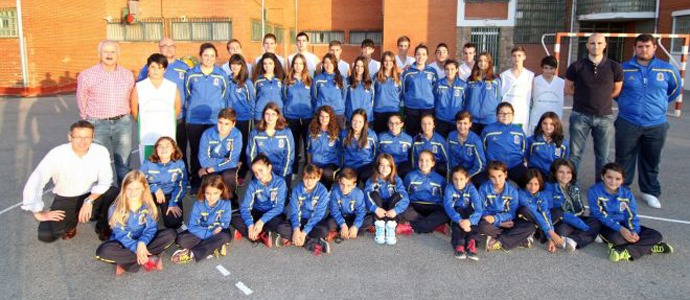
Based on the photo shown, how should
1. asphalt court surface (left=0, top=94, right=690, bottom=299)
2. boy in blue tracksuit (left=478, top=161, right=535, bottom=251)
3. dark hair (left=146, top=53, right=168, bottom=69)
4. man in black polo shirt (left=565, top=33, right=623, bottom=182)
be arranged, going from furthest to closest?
man in black polo shirt (left=565, top=33, right=623, bottom=182) < dark hair (left=146, top=53, right=168, bottom=69) < boy in blue tracksuit (left=478, top=161, right=535, bottom=251) < asphalt court surface (left=0, top=94, right=690, bottom=299)

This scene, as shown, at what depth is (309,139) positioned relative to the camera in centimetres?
651

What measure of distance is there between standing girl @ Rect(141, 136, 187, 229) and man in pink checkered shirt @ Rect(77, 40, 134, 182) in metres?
0.86

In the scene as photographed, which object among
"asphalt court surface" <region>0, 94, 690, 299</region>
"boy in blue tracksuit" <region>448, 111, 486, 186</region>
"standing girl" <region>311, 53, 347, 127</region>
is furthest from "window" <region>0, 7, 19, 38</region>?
"boy in blue tracksuit" <region>448, 111, 486, 186</region>

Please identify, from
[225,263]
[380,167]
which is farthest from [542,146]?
[225,263]

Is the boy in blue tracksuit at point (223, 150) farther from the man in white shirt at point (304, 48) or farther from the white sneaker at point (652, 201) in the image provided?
the white sneaker at point (652, 201)

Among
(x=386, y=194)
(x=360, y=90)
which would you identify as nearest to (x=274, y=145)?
(x=386, y=194)

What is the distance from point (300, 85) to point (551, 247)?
4002 mm

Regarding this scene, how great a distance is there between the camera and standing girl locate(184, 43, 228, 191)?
21.8 feet

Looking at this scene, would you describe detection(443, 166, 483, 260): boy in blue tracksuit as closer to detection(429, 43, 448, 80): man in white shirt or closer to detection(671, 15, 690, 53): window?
detection(429, 43, 448, 80): man in white shirt

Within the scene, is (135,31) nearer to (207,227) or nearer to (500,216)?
(207,227)

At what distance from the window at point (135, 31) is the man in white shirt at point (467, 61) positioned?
23.7 metres

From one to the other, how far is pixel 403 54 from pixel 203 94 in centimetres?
343

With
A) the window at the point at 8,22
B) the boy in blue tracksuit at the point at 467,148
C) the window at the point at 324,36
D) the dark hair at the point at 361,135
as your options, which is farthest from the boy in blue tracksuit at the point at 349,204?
the window at the point at 324,36

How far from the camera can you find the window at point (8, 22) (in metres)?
21.9
